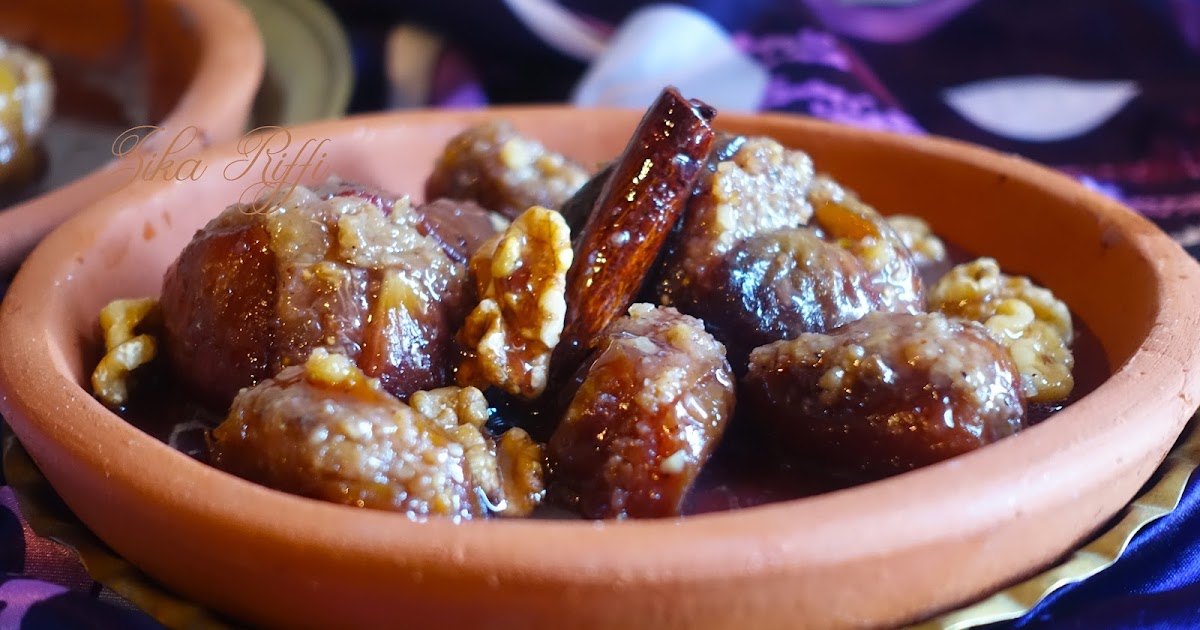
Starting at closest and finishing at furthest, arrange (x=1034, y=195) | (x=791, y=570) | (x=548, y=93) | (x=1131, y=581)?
(x=791, y=570), (x=1131, y=581), (x=1034, y=195), (x=548, y=93)

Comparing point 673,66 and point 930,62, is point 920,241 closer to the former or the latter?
point 673,66

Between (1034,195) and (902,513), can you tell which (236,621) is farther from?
(1034,195)

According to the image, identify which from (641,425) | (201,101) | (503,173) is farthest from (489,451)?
(201,101)

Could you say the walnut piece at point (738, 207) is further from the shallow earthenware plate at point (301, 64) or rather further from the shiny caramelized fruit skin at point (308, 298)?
the shallow earthenware plate at point (301, 64)

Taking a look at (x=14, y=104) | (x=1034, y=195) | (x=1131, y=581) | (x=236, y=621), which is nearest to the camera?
(x=236, y=621)

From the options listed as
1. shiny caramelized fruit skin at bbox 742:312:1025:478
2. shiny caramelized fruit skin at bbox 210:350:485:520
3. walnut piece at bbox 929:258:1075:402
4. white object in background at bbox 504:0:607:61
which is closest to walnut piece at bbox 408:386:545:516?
shiny caramelized fruit skin at bbox 210:350:485:520

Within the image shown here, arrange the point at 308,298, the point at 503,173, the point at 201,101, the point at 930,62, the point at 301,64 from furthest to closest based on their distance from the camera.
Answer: the point at 930,62
the point at 301,64
the point at 201,101
the point at 503,173
the point at 308,298

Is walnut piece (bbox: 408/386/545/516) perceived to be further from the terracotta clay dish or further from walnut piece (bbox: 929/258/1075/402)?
walnut piece (bbox: 929/258/1075/402)

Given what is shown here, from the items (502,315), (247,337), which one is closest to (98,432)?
(247,337)
